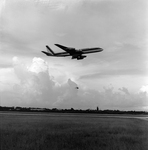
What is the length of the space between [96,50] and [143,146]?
63.5 feet

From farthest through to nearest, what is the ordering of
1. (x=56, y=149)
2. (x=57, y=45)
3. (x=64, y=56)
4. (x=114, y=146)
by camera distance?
(x=64, y=56), (x=57, y=45), (x=114, y=146), (x=56, y=149)

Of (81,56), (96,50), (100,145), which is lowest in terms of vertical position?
(100,145)

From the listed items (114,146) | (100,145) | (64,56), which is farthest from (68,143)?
(64,56)

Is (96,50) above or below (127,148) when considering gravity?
above

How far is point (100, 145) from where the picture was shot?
17.4 m

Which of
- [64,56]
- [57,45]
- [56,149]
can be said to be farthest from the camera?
[64,56]

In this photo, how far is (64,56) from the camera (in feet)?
108

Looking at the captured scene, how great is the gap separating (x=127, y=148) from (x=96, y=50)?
19951 mm

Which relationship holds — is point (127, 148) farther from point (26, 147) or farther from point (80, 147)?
point (26, 147)

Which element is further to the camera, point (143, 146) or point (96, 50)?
point (96, 50)

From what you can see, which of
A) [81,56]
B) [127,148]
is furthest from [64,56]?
[127,148]

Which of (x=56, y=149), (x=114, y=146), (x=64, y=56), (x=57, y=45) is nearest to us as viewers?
(x=56, y=149)

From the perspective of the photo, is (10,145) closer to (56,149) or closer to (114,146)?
(56,149)

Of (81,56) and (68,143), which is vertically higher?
(81,56)
